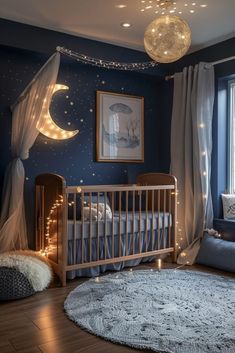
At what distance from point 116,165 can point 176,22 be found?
6.68ft

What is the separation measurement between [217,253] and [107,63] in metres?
2.39

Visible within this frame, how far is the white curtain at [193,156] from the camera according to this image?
3.75 meters

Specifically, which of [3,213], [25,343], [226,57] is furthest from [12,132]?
[226,57]

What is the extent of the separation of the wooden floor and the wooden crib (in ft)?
1.53

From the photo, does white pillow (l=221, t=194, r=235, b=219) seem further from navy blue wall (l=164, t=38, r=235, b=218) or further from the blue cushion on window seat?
the blue cushion on window seat

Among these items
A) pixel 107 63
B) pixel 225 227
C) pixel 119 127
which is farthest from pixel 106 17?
pixel 225 227

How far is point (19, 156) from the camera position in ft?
10.3

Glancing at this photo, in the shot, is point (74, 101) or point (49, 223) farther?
point (74, 101)

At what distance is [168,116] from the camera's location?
4426 mm

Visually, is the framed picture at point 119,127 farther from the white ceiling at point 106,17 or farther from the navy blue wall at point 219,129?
the navy blue wall at point 219,129

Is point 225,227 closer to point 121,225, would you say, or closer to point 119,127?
point 121,225

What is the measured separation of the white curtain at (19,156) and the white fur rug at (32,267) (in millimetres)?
210

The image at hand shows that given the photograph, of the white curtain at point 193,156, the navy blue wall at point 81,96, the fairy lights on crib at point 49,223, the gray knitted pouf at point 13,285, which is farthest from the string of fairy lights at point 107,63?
the gray knitted pouf at point 13,285

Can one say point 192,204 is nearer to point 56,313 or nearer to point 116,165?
point 116,165
